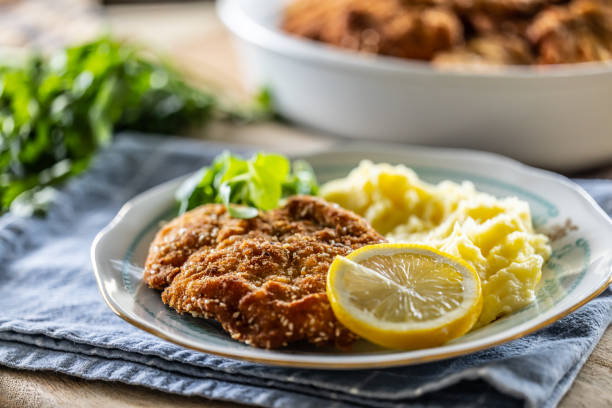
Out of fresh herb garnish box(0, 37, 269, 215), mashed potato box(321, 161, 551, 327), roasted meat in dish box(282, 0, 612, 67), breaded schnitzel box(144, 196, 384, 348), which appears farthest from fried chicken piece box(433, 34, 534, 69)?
breaded schnitzel box(144, 196, 384, 348)

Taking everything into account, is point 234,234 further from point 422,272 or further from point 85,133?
point 85,133

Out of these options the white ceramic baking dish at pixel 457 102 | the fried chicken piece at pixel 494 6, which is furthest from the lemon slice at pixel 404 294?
the fried chicken piece at pixel 494 6

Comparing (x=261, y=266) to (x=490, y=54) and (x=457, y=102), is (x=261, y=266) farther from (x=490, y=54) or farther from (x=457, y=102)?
(x=490, y=54)

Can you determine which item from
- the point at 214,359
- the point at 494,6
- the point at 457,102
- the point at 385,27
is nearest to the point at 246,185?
the point at 214,359

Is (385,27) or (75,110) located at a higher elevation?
(385,27)

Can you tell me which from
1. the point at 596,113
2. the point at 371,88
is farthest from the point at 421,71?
the point at 596,113

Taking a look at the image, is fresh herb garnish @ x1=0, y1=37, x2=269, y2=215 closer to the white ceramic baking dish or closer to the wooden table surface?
the wooden table surface
